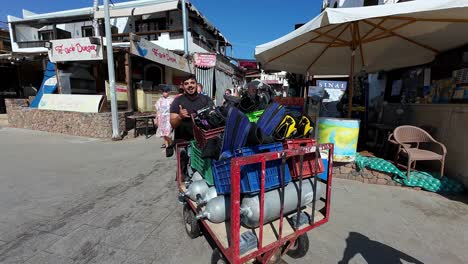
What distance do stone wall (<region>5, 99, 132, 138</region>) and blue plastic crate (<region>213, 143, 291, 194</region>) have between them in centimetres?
→ 758

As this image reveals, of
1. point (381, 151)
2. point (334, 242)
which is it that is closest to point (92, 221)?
point (334, 242)

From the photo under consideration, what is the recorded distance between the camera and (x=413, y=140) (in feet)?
14.2

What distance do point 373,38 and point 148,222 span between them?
5.23 m

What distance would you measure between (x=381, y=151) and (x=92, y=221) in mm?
5864

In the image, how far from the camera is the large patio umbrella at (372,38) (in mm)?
2838

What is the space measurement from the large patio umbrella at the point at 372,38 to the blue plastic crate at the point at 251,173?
2.15m

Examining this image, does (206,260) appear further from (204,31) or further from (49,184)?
(204,31)

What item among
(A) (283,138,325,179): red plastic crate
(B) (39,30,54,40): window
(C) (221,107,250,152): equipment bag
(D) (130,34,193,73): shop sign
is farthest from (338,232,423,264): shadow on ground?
(B) (39,30,54,40): window

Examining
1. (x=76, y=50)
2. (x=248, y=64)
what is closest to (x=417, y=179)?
(x=76, y=50)

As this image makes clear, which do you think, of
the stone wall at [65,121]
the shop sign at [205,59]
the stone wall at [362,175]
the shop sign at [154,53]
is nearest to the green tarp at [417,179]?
the stone wall at [362,175]

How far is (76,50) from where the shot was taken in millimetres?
8453

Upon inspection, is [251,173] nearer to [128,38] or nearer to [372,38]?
[372,38]

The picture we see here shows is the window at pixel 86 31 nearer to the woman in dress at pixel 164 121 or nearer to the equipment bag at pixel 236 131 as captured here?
the woman in dress at pixel 164 121

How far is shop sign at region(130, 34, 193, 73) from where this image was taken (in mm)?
8195
